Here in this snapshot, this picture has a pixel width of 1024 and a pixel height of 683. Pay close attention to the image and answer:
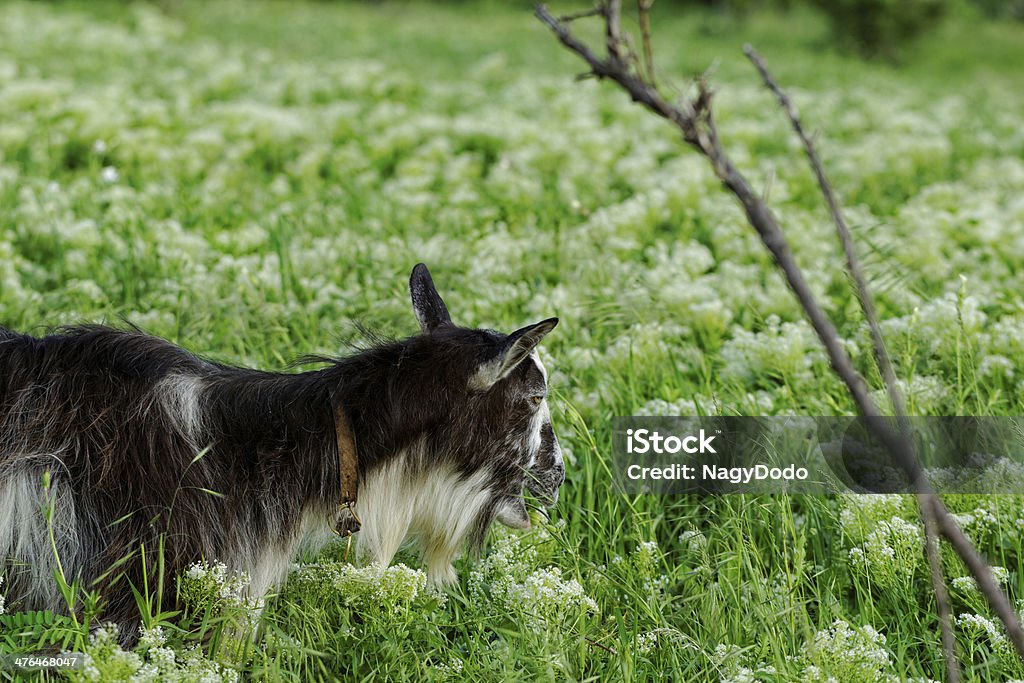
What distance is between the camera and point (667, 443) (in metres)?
3.51

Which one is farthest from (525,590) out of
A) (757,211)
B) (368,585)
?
(757,211)

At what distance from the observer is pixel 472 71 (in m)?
11.7

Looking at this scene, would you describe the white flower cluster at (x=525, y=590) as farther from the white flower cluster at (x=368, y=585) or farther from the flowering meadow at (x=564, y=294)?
the white flower cluster at (x=368, y=585)

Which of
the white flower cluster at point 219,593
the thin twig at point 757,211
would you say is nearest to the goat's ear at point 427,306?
the white flower cluster at point 219,593

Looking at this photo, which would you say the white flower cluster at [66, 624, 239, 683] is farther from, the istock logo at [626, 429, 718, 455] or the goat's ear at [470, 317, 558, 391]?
the istock logo at [626, 429, 718, 455]

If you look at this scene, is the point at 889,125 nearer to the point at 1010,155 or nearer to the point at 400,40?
the point at 1010,155

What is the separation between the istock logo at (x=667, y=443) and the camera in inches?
137

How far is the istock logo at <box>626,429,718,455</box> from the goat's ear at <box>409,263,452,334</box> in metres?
0.94

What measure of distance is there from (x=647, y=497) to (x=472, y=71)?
9.01 meters
